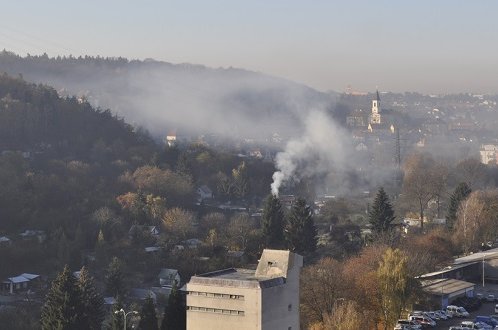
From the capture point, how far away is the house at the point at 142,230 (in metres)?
41.8

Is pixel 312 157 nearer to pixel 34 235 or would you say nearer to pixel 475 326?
pixel 34 235

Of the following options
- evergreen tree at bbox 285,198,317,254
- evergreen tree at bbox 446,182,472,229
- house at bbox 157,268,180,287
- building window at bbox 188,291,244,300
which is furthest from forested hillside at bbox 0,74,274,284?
building window at bbox 188,291,244,300

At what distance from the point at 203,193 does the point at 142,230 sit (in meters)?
14.5

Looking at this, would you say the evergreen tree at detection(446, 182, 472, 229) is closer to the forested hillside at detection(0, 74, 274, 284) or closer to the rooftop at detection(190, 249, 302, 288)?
the forested hillside at detection(0, 74, 274, 284)

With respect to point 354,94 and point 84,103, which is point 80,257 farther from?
point 354,94

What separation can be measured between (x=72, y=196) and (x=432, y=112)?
407ft

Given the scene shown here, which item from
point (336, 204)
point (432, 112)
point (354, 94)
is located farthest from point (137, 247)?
point (432, 112)

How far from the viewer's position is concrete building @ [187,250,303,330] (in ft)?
58.7

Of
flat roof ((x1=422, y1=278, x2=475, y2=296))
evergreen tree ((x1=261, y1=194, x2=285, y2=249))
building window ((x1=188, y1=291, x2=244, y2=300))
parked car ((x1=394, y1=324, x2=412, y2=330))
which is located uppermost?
building window ((x1=188, y1=291, x2=244, y2=300))

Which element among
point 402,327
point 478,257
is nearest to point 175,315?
point 402,327

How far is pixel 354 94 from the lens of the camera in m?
151

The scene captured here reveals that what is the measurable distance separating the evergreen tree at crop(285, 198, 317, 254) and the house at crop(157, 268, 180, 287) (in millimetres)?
5604

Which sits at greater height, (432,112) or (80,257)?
(432,112)

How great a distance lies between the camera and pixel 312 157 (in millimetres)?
70500
